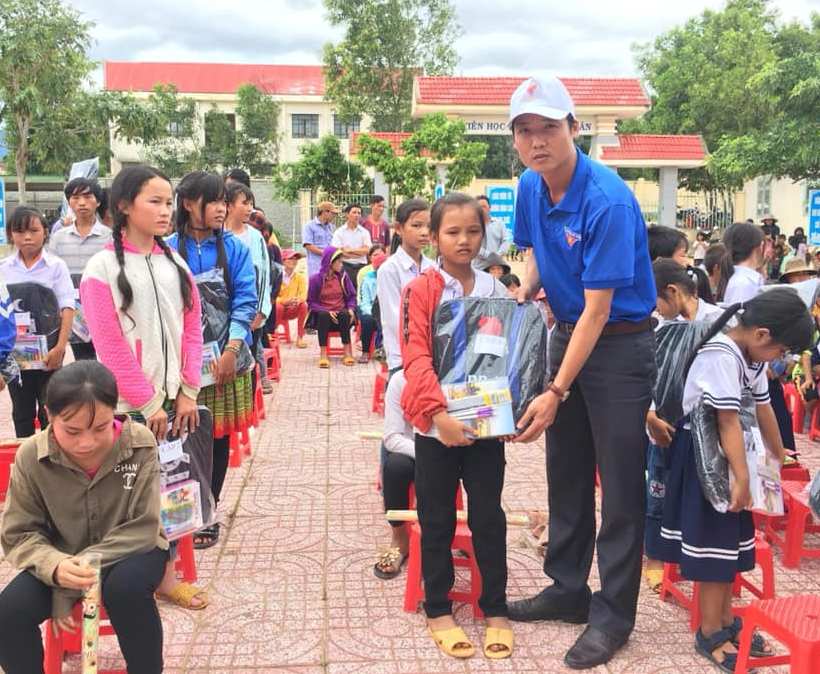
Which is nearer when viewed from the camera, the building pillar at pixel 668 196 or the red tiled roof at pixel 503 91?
the red tiled roof at pixel 503 91

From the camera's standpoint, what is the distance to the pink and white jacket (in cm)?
307

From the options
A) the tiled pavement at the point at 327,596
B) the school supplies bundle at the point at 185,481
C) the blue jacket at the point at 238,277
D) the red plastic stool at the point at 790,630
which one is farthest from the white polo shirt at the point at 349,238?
the red plastic stool at the point at 790,630

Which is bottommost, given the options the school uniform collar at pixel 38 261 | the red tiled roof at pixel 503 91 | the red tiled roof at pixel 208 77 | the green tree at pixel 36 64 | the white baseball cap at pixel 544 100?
the school uniform collar at pixel 38 261

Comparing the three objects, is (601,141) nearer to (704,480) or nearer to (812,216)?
(812,216)

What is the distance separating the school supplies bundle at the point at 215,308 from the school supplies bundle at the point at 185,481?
16.0 inches

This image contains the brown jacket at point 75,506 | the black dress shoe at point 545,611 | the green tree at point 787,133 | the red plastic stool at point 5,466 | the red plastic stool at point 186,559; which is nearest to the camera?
the brown jacket at point 75,506

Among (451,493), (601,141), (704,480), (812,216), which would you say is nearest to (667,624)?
(704,480)

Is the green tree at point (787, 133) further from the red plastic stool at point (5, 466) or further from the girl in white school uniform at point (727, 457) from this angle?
the red plastic stool at point (5, 466)

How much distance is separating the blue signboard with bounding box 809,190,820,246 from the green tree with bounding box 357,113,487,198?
6566mm

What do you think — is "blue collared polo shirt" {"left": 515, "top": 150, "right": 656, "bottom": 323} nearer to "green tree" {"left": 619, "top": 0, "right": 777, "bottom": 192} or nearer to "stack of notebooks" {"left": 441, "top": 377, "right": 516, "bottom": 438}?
"stack of notebooks" {"left": 441, "top": 377, "right": 516, "bottom": 438}

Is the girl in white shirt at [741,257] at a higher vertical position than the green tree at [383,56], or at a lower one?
lower

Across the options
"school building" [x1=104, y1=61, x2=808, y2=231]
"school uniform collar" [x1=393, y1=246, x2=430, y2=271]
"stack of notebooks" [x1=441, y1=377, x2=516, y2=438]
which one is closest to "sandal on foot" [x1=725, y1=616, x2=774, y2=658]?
"stack of notebooks" [x1=441, y1=377, x2=516, y2=438]

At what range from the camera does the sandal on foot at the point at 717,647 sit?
279 centimetres

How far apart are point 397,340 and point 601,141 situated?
1236 centimetres
